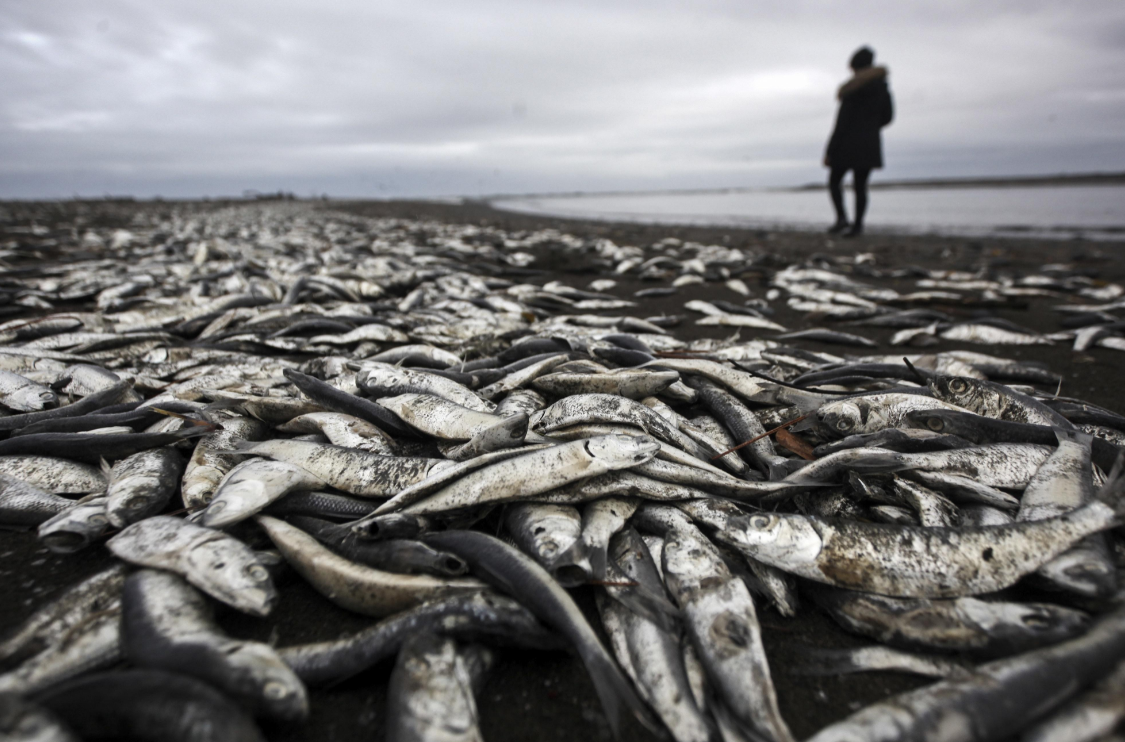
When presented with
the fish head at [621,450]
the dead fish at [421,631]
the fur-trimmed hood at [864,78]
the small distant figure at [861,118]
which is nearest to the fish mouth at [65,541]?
the dead fish at [421,631]

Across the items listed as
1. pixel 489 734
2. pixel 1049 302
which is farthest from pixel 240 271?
pixel 1049 302

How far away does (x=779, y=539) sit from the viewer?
1.83 metres

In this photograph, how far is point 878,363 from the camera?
3443mm

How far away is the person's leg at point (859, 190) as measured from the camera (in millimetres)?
11969

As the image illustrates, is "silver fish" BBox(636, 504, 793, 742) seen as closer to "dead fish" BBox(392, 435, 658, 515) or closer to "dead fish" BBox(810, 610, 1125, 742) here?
"dead fish" BBox(810, 610, 1125, 742)

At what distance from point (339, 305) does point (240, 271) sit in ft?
9.53

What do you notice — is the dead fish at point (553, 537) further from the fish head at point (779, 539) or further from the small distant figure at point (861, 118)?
the small distant figure at point (861, 118)

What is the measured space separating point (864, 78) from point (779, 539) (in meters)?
13.4

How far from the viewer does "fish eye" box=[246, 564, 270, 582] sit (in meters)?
1.70

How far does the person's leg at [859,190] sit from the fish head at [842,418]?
11532 millimetres

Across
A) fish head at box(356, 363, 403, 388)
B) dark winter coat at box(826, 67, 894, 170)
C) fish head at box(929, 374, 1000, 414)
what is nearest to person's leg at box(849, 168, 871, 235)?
dark winter coat at box(826, 67, 894, 170)

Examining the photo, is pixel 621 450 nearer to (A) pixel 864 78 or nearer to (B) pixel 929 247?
(A) pixel 864 78

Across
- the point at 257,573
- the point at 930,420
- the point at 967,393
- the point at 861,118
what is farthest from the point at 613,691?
the point at 861,118

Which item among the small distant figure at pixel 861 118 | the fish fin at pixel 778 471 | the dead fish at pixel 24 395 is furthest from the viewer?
the small distant figure at pixel 861 118
